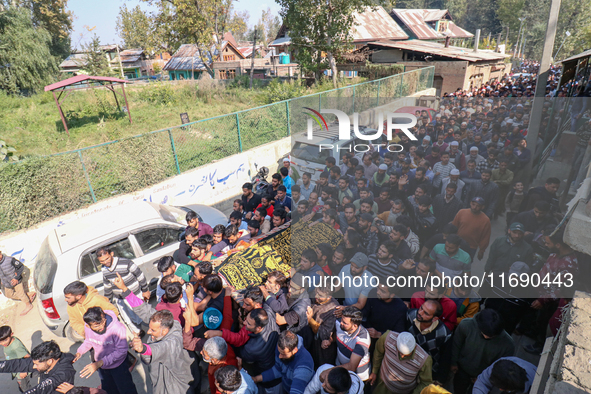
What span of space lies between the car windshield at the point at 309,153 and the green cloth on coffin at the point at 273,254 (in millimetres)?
2877

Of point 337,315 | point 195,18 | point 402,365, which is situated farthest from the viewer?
point 195,18

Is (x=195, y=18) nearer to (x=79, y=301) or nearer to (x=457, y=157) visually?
(x=457, y=157)

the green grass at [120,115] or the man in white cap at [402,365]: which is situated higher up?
the green grass at [120,115]

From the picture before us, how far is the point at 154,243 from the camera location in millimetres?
5387

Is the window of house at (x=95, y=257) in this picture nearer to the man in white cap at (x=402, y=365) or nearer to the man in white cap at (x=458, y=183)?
the man in white cap at (x=402, y=365)

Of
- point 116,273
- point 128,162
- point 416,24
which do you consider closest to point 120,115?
point 128,162

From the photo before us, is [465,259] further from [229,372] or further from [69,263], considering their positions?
[69,263]

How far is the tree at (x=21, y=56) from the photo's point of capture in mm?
17234

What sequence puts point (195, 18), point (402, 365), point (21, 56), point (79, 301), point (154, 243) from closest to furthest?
point (402, 365) < point (79, 301) < point (154, 243) < point (21, 56) < point (195, 18)

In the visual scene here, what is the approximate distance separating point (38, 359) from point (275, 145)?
29.6 feet

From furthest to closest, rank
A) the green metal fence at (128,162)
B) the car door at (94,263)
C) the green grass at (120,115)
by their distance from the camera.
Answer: the green grass at (120,115) → the green metal fence at (128,162) → the car door at (94,263)

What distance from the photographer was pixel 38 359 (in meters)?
3.06

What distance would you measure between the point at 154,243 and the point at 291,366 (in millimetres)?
3390

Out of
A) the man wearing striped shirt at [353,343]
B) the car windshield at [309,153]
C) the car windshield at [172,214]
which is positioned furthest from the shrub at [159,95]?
the man wearing striped shirt at [353,343]
